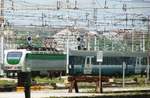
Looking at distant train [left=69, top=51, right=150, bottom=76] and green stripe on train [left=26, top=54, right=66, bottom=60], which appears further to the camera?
distant train [left=69, top=51, right=150, bottom=76]

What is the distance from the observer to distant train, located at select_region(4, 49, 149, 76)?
4912 cm

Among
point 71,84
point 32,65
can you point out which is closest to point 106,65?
point 32,65

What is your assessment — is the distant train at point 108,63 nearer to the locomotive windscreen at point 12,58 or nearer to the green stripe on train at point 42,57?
the green stripe on train at point 42,57

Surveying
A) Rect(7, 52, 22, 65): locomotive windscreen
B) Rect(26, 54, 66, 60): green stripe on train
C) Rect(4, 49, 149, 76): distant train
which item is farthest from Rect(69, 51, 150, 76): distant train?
Rect(7, 52, 22, 65): locomotive windscreen

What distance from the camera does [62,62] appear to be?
5000 centimetres

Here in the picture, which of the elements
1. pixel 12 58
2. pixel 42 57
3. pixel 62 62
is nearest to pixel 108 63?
pixel 62 62

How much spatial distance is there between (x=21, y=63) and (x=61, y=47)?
1756 cm

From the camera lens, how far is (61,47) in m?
67.0

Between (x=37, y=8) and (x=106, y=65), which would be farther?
(x=106, y=65)

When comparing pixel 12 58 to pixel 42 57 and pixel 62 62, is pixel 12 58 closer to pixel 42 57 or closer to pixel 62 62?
pixel 42 57

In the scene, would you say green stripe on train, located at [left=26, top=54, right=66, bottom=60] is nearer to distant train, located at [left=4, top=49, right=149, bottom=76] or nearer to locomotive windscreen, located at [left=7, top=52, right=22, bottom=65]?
distant train, located at [left=4, top=49, right=149, bottom=76]

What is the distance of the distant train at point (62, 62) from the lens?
49125 mm

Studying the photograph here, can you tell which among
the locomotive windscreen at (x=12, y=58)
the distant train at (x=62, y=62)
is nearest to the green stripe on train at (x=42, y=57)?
the distant train at (x=62, y=62)

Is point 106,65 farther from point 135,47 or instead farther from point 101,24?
point 135,47
